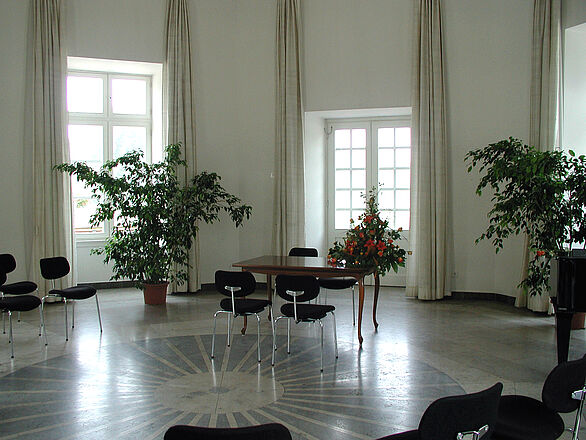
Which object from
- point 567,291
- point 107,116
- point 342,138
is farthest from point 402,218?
point 107,116

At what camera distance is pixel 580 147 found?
7.10 m

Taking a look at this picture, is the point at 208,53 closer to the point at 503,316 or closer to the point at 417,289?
the point at 417,289

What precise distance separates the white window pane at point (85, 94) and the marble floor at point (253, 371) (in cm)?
346

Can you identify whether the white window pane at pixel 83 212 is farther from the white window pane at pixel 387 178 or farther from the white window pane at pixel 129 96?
the white window pane at pixel 387 178

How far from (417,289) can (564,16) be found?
4.12m

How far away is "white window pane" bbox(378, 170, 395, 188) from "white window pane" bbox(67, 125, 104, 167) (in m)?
4.58

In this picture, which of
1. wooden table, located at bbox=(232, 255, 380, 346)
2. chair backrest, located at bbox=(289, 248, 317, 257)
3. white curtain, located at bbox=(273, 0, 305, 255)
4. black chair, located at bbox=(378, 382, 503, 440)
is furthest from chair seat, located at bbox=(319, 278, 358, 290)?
black chair, located at bbox=(378, 382, 503, 440)

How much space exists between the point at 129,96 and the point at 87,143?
1045mm

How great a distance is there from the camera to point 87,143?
28.5ft

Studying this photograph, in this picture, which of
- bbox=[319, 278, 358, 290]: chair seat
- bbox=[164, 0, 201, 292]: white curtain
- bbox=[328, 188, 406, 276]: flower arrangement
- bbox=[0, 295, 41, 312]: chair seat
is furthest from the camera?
bbox=[164, 0, 201, 292]: white curtain

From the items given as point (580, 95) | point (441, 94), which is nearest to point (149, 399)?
point (441, 94)

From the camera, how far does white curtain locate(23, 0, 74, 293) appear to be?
296 inches

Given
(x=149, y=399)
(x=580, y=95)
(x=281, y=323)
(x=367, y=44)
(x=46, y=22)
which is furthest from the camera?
(x=367, y=44)

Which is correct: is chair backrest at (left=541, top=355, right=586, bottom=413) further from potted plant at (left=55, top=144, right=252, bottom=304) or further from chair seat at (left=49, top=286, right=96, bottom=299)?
potted plant at (left=55, top=144, right=252, bottom=304)
